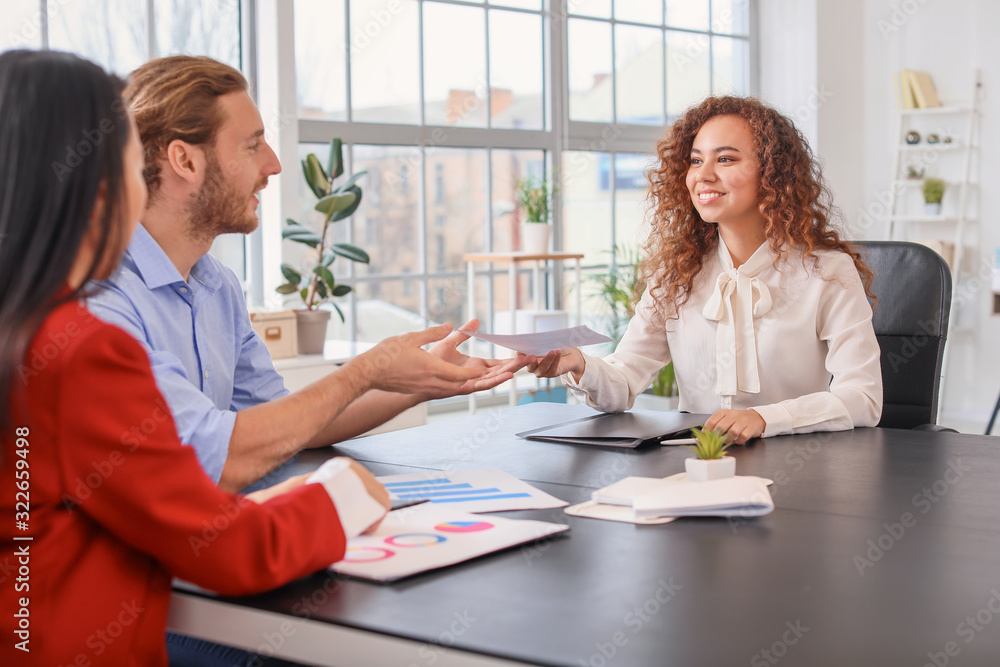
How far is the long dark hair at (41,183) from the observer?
36.7 inches

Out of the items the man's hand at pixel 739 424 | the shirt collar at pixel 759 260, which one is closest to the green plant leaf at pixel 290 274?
the shirt collar at pixel 759 260

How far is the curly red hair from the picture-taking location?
7.80 feet

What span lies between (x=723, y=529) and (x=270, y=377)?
3.33 feet

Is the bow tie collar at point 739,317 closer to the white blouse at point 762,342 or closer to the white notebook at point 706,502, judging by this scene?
the white blouse at point 762,342

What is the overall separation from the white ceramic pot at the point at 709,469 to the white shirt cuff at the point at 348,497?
509mm

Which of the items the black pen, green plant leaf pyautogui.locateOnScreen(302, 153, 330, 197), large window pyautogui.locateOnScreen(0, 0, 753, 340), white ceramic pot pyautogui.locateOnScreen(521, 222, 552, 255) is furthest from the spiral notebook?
white ceramic pot pyautogui.locateOnScreen(521, 222, 552, 255)

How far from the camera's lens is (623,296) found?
5215mm

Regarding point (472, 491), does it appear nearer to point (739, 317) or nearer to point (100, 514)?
point (100, 514)

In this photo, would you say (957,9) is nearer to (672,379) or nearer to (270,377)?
(672,379)

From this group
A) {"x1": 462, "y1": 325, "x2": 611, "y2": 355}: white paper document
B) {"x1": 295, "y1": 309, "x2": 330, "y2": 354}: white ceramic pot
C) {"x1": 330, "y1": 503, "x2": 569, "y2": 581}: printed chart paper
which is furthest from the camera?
{"x1": 295, "y1": 309, "x2": 330, "y2": 354}: white ceramic pot

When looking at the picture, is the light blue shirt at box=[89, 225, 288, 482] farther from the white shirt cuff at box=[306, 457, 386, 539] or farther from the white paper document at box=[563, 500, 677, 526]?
the white paper document at box=[563, 500, 677, 526]

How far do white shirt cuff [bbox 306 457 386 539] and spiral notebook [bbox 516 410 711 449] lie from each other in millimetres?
737

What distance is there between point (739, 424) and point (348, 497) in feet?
3.13

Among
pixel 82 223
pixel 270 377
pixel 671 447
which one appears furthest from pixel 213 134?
pixel 671 447
